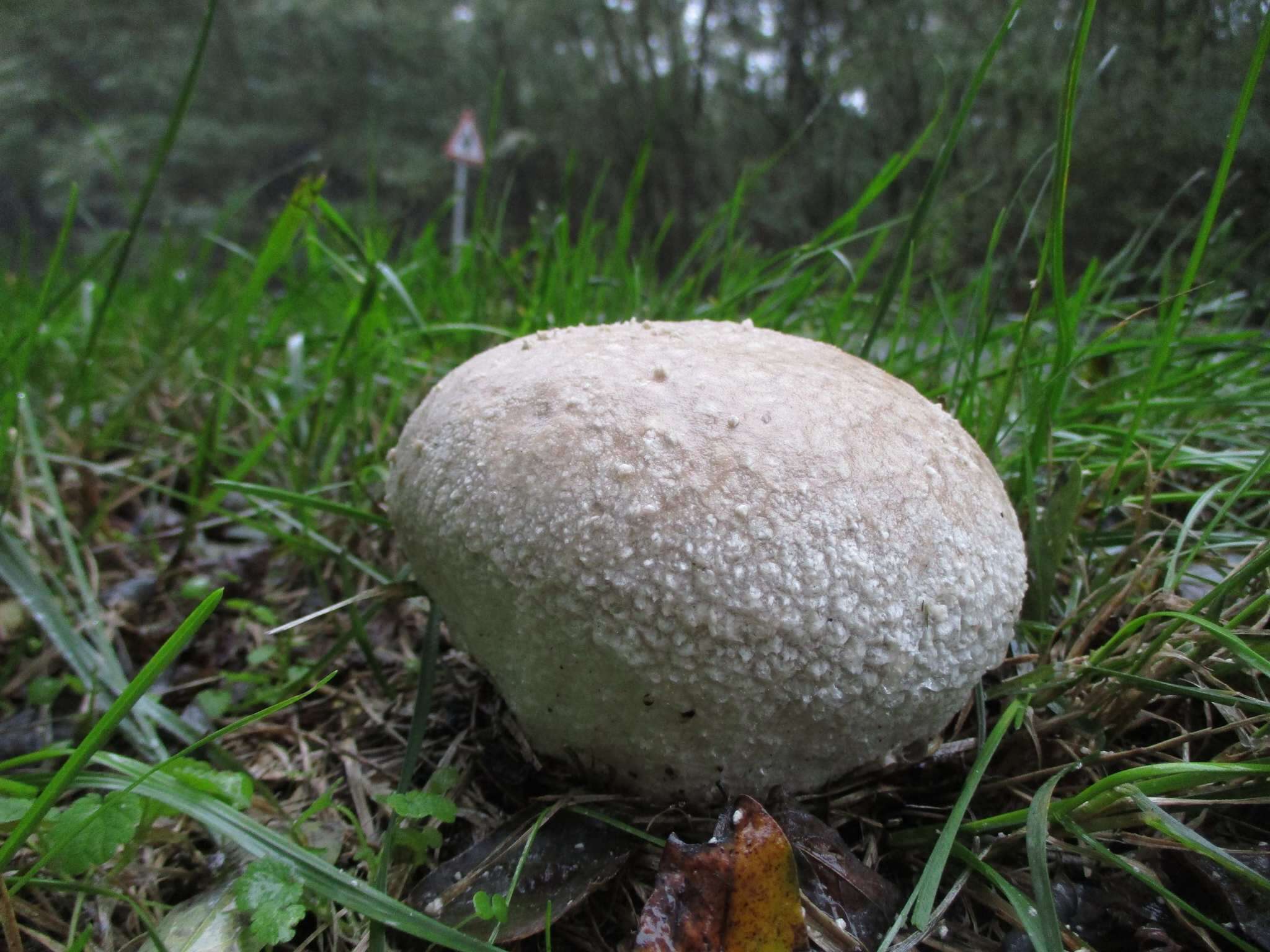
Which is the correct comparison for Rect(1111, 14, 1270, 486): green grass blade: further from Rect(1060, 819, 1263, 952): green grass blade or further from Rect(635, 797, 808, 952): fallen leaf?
Rect(635, 797, 808, 952): fallen leaf

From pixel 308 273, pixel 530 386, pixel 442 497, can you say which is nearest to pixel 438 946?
pixel 442 497

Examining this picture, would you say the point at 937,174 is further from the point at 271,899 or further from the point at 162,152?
the point at 271,899

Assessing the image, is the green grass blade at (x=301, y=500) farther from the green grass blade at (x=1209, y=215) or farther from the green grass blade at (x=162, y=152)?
the green grass blade at (x=1209, y=215)

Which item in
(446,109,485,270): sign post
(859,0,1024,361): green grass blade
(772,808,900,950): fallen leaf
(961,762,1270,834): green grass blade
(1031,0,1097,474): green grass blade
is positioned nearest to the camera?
(961,762,1270,834): green grass blade

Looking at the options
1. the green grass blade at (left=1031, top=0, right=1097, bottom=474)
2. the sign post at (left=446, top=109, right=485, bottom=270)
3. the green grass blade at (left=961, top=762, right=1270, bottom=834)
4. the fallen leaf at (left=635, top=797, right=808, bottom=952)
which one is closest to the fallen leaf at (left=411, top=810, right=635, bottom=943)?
the fallen leaf at (left=635, top=797, right=808, bottom=952)

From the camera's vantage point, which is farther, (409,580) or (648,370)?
(409,580)

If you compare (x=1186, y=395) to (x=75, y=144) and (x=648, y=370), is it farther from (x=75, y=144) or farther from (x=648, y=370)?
(x=75, y=144)

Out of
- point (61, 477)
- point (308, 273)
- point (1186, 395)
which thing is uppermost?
point (308, 273)

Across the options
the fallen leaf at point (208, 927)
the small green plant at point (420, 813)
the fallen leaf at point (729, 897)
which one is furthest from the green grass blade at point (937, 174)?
the fallen leaf at point (208, 927)
